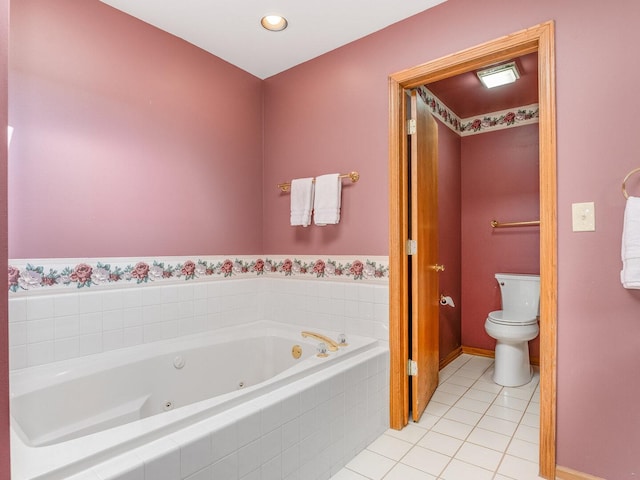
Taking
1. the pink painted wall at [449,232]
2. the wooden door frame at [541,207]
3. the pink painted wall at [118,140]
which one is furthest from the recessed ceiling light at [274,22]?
the pink painted wall at [449,232]

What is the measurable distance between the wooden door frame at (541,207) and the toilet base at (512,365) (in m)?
1.06

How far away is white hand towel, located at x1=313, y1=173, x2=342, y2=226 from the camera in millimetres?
2283

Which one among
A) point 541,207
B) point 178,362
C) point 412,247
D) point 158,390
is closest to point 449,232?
point 412,247

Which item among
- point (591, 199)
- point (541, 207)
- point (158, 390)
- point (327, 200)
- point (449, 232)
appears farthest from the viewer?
point (449, 232)

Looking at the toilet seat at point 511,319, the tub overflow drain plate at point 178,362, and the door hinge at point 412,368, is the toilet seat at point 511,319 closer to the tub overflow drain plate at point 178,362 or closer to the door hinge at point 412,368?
the door hinge at point 412,368

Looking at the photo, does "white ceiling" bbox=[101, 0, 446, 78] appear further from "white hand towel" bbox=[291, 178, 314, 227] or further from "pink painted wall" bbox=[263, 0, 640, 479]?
"white hand towel" bbox=[291, 178, 314, 227]

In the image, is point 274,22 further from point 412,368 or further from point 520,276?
point 520,276

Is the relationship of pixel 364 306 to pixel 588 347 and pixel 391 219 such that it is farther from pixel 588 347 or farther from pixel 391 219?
pixel 588 347

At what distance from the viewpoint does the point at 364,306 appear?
87.9 inches

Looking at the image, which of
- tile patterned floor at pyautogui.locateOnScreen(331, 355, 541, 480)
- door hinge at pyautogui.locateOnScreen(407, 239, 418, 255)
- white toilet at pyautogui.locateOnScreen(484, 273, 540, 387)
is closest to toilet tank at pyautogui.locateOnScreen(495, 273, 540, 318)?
white toilet at pyautogui.locateOnScreen(484, 273, 540, 387)

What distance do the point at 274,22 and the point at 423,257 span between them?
165cm

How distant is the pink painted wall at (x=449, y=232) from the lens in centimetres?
313

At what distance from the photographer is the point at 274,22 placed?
209 centimetres

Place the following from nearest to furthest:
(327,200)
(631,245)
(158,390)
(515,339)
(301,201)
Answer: (631,245) → (158,390) → (327,200) → (301,201) → (515,339)
